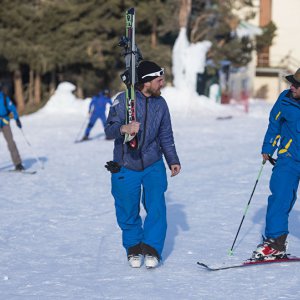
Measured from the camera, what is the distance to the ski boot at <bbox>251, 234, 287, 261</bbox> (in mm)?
6086

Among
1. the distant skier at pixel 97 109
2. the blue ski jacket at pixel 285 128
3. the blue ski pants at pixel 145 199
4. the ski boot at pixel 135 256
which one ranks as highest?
the blue ski jacket at pixel 285 128

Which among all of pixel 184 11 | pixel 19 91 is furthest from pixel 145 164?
pixel 184 11

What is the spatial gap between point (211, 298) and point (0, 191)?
6518 mm

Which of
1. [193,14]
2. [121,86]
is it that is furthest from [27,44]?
[193,14]

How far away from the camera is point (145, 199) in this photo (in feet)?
19.7

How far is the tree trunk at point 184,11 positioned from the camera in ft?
119

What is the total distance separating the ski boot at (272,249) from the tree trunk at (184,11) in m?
30.8

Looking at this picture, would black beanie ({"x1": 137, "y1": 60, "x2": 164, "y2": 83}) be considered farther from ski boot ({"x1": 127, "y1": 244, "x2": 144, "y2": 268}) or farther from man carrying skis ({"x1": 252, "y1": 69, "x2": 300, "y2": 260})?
ski boot ({"x1": 127, "y1": 244, "x2": 144, "y2": 268})

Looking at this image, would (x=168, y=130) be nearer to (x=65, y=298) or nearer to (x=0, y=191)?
(x=65, y=298)

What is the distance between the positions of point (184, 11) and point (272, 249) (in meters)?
31.1

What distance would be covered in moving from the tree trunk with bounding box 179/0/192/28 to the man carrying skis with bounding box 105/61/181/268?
101 feet

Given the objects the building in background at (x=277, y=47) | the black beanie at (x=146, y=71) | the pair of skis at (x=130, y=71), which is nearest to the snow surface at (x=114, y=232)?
the pair of skis at (x=130, y=71)

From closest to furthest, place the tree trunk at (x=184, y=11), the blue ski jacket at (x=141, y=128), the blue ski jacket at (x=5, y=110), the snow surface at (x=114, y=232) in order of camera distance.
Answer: the snow surface at (x=114, y=232), the blue ski jacket at (x=141, y=128), the blue ski jacket at (x=5, y=110), the tree trunk at (x=184, y=11)

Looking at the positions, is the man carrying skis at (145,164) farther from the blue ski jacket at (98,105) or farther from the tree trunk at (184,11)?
the tree trunk at (184,11)
